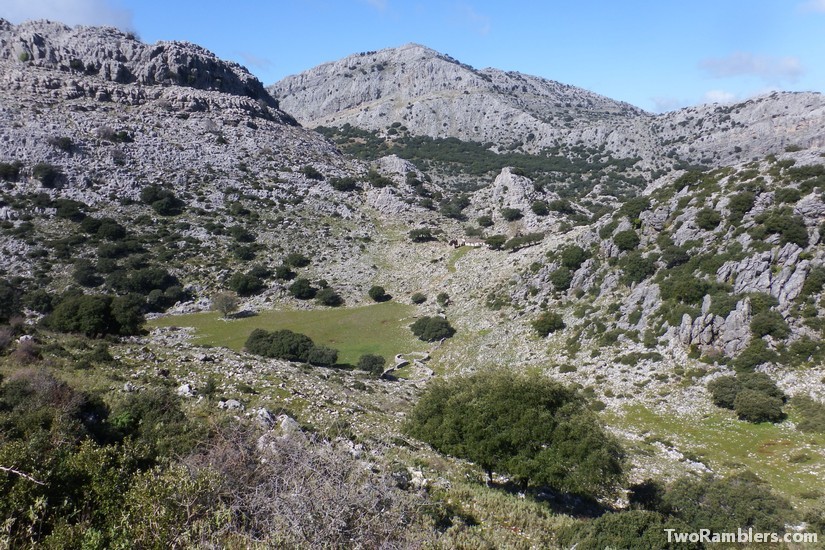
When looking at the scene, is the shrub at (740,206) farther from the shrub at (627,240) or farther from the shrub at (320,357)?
the shrub at (320,357)

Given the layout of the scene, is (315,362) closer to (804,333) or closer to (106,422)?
(106,422)

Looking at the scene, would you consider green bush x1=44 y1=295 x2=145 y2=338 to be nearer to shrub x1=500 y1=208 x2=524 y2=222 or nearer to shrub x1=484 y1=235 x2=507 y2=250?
shrub x1=484 y1=235 x2=507 y2=250

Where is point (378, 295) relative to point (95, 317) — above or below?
below

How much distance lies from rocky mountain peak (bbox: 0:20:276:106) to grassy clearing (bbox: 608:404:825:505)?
413ft

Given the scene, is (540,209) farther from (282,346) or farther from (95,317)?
(95,317)

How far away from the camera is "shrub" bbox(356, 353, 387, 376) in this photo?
161ft

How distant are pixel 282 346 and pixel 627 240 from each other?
41.7 m

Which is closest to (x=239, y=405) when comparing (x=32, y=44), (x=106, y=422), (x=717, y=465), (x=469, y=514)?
(x=106, y=422)

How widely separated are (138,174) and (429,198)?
2367 inches

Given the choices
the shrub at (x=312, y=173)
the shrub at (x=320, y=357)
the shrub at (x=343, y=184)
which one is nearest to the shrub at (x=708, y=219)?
the shrub at (x=320, y=357)

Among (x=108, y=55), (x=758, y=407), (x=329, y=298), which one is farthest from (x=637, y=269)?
(x=108, y=55)

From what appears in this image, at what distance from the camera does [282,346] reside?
47469 mm

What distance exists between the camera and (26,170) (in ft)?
258

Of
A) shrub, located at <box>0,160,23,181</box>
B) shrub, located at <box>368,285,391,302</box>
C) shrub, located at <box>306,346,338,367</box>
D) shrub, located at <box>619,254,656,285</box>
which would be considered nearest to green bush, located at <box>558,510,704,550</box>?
shrub, located at <box>306,346,338,367</box>
